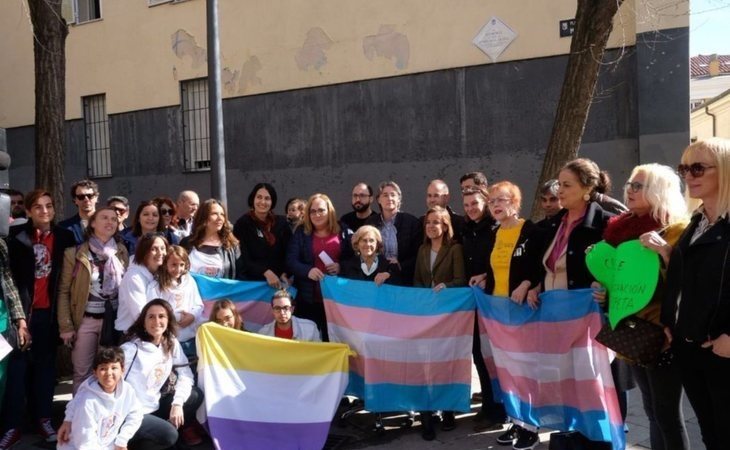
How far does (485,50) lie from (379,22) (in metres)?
2.19

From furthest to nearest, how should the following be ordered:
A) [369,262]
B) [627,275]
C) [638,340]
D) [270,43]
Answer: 1. [270,43]
2. [369,262]
3. [627,275]
4. [638,340]

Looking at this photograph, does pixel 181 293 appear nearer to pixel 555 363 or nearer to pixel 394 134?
pixel 555 363

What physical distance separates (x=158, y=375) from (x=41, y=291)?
4.58 ft

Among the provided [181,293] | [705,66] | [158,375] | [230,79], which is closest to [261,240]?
[181,293]

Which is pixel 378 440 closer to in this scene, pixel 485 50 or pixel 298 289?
pixel 298 289

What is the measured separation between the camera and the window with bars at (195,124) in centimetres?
1542

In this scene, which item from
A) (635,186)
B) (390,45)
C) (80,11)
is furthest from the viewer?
(80,11)

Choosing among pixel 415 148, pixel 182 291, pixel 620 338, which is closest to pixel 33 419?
pixel 182 291

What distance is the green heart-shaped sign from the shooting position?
3.57 metres

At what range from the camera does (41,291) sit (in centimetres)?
562

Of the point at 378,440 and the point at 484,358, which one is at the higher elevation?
the point at 484,358

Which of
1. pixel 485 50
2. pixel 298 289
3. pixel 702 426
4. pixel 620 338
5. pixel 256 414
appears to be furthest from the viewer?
pixel 485 50

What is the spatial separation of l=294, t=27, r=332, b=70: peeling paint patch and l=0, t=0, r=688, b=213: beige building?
28 millimetres

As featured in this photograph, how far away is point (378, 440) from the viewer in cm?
545
